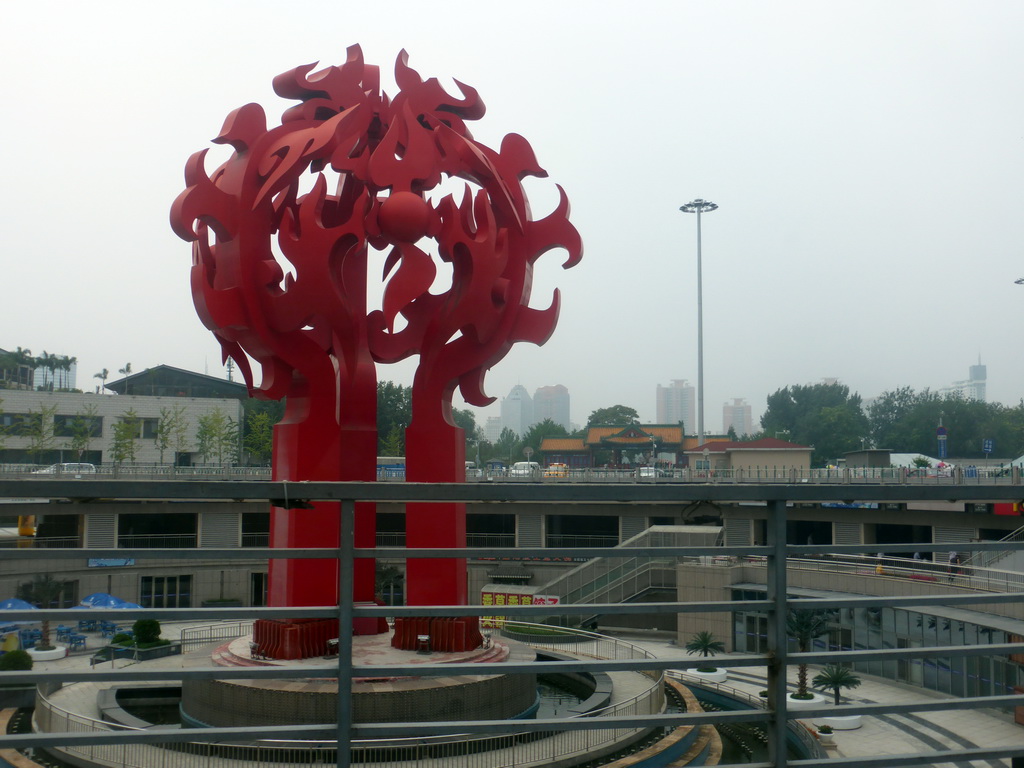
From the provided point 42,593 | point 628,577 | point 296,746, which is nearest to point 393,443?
point 628,577

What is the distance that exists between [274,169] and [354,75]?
9.12 feet

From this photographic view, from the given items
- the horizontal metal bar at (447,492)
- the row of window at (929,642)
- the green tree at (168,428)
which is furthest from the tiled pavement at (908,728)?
the green tree at (168,428)

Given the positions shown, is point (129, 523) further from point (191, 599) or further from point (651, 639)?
point (651, 639)

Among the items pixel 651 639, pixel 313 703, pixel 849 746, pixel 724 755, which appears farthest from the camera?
pixel 651 639

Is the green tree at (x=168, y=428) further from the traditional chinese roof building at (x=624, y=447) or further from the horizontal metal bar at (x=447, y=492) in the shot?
the horizontal metal bar at (x=447, y=492)

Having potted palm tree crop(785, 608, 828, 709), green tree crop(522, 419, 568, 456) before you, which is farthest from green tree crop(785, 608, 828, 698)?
green tree crop(522, 419, 568, 456)

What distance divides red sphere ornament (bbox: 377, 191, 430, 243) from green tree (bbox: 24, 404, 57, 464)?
39.9 m

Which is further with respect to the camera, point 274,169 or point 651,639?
point 651,639

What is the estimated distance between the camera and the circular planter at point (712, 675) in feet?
65.3

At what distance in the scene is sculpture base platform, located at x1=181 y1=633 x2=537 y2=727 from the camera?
13.2m

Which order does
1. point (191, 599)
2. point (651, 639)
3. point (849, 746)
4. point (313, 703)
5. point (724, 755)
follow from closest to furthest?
point (313, 703) → point (724, 755) → point (849, 746) → point (651, 639) → point (191, 599)

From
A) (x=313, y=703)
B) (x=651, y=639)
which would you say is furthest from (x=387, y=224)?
(x=651, y=639)

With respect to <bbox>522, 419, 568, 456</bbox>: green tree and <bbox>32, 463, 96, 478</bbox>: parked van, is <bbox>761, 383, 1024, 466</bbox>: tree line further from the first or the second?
<bbox>32, 463, 96, 478</bbox>: parked van

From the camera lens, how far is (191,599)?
112ft
